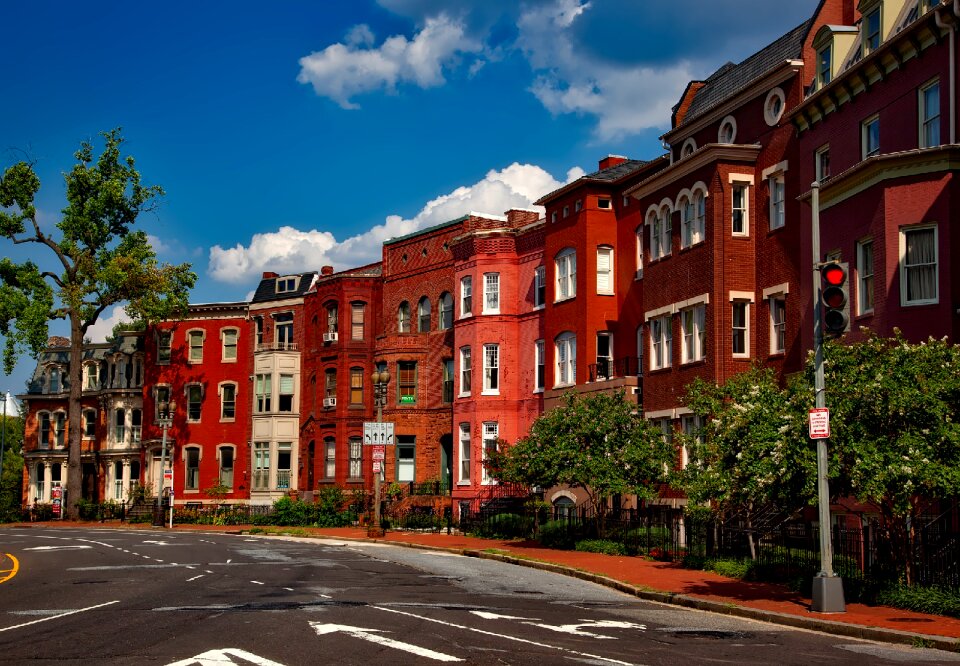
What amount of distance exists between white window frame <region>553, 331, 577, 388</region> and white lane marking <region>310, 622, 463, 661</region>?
28369 millimetres

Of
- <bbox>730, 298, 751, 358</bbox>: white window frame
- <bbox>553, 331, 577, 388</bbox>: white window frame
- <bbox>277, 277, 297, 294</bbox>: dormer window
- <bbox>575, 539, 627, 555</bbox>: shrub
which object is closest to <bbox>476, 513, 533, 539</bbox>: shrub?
<bbox>575, 539, 627, 555</bbox>: shrub

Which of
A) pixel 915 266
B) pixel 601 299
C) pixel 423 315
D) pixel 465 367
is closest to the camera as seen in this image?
pixel 915 266

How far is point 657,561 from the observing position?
1134 inches

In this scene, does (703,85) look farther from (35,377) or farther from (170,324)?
(35,377)

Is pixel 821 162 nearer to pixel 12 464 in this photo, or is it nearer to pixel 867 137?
pixel 867 137

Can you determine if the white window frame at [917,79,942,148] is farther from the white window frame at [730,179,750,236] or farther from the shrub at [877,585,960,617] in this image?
the shrub at [877,585,960,617]

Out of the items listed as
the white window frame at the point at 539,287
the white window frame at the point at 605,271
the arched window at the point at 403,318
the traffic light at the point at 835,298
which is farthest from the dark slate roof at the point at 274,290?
the traffic light at the point at 835,298

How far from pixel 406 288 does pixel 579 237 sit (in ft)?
52.2

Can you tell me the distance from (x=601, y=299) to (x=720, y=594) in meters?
22.6

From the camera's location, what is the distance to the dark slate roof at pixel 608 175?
42844 millimetres

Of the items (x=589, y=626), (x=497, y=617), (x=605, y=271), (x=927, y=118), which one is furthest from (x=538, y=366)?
(x=589, y=626)

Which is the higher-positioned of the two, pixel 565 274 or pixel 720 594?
pixel 565 274

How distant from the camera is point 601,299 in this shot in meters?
42.7

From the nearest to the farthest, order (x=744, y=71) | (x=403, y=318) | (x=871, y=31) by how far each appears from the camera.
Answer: (x=871, y=31), (x=744, y=71), (x=403, y=318)
